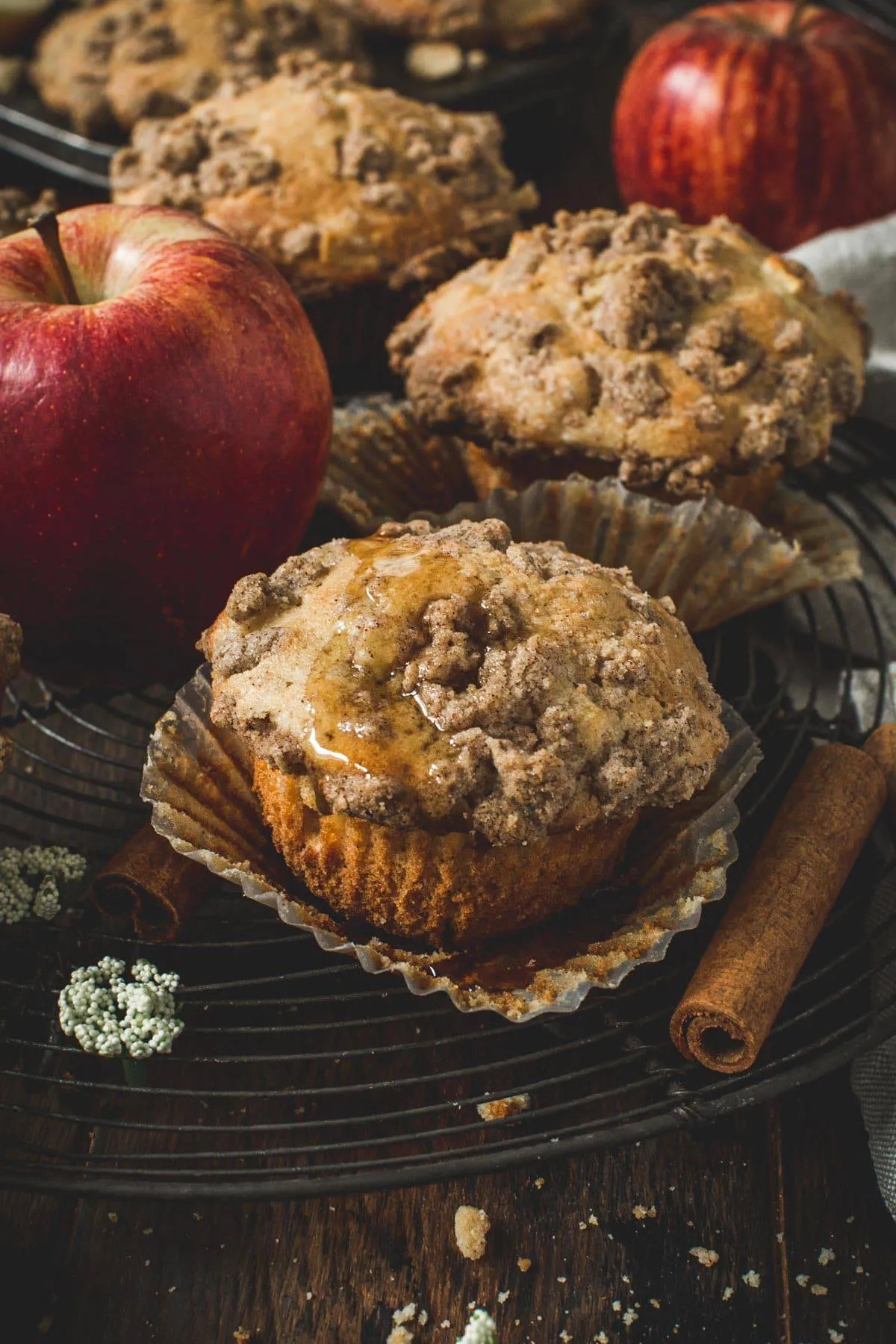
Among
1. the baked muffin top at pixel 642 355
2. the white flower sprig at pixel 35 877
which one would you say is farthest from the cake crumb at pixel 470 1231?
the baked muffin top at pixel 642 355

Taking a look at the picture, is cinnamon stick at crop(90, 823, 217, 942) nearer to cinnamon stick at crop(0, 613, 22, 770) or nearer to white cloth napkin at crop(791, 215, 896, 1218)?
cinnamon stick at crop(0, 613, 22, 770)

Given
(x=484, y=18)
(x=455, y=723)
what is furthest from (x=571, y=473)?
(x=484, y=18)

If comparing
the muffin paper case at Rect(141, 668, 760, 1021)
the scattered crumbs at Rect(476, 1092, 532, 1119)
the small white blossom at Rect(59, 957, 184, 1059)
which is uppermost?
the muffin paper case at Rect(141, 668, 760, 1021)

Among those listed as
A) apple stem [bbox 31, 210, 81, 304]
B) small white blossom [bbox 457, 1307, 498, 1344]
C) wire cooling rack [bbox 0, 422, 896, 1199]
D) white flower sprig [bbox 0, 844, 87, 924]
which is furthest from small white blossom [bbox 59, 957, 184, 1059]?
apple stem [bbox 31, 210, 81, 304]

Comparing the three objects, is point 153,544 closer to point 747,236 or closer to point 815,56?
point 747,236

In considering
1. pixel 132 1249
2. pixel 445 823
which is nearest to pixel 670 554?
pixel 445 823

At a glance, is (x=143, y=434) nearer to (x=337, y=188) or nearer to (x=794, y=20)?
(x=337, y=188)
